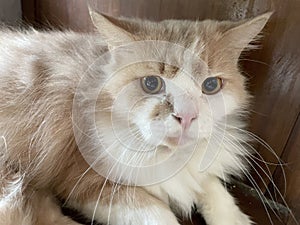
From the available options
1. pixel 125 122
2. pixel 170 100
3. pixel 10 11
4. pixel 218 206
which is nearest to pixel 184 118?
pixel 170 100

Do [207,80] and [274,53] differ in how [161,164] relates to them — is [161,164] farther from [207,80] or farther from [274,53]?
[274,53]

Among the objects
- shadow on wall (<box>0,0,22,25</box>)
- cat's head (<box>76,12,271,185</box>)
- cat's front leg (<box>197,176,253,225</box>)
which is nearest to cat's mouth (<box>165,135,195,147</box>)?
cat's head (<box>76,12,271,185</box>)

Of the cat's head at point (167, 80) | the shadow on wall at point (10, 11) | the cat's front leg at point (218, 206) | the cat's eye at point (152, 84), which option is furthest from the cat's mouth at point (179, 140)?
the shadow on wall at point (10, 11)

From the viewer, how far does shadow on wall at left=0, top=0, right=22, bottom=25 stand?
64.0 inches

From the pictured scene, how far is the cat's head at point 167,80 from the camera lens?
91 centimetres

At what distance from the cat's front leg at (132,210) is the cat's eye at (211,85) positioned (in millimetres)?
268

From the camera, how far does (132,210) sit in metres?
0.99

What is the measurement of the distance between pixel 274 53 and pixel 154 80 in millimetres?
327

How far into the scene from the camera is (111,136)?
3.30 ft

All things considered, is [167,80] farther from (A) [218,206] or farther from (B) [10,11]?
(B) [10,11]

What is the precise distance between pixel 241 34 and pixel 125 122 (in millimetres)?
313

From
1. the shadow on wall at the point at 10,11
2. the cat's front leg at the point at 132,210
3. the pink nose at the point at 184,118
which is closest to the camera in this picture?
the pink nose at the point at 184,118

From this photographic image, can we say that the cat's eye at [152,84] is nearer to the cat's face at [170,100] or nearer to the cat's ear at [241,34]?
the cat's face at [170,100]

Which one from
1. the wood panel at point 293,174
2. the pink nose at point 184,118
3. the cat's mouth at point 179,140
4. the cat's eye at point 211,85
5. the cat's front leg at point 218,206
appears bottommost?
the cat's front leg at point 218,206
